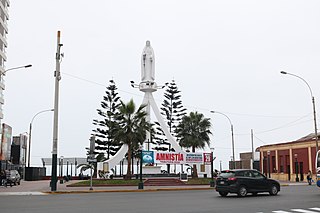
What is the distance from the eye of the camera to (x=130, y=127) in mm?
38781

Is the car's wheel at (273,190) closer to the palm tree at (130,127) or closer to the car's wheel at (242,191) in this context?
the car's wheel at (242,191)

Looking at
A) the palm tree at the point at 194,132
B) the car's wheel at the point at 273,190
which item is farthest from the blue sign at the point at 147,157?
the car's wheel at the point at 273,190

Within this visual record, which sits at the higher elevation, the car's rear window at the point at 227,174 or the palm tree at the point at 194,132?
the palm tree at the point at 194,132

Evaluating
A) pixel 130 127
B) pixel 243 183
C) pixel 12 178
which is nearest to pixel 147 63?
pixel 130 127

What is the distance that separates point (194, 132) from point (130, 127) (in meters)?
12.1

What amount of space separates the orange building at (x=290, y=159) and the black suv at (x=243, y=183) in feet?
86.8

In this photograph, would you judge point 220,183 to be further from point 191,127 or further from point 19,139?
point 19,139

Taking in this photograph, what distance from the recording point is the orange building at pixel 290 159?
4931 cm

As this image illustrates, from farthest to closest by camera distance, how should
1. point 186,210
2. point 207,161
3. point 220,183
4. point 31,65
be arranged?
point 207,161 → point 31,65 → point 220,183 → point 186,210

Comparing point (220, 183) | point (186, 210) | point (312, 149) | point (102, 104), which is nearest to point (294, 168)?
point (312, 149)

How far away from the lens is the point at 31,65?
30.7m

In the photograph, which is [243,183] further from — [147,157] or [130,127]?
[147,157]

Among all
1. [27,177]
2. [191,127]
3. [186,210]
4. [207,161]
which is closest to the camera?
[186,210]

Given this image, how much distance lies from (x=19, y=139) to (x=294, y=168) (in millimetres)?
42255
